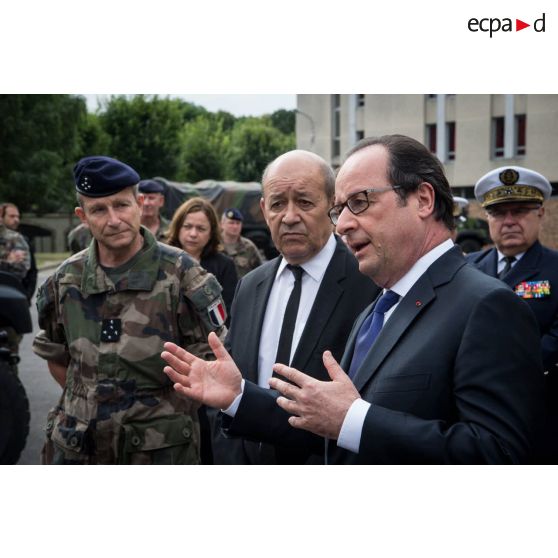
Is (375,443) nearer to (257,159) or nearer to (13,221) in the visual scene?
(13,221)

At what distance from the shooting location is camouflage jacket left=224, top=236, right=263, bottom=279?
8391mm

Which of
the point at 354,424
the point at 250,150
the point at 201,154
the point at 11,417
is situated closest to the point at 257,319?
the point at 354,424

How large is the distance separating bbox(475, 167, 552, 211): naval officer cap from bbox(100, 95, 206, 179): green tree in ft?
131

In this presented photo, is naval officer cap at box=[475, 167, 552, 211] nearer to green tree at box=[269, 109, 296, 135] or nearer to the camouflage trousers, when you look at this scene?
the camouflage trousers

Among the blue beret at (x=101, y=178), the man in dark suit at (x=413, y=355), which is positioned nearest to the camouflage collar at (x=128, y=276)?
the blue beret at (x=101, y=178)

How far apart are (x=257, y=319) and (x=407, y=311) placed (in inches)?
43.8

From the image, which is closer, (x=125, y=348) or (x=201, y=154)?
(x=125, y=348)

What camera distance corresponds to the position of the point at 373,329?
2.13 metres

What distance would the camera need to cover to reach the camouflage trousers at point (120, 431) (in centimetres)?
311

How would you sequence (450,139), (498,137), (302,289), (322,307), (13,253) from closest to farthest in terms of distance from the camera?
(322,307) → (302,289) → (13,253) → (498,137) → (450,139)

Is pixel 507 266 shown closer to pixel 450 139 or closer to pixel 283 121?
pixel 450 139

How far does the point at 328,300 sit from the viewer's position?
9.48 ft

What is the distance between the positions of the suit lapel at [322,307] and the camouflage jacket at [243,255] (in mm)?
5321

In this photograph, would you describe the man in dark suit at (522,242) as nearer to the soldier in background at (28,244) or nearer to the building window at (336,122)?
the soldier in background at (28,244)
